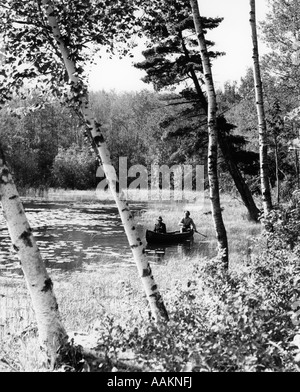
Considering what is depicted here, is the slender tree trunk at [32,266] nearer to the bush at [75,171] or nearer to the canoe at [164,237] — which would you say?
the canoe at [164,237]

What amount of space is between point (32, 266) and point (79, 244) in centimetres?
1536

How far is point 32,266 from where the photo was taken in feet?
13.6

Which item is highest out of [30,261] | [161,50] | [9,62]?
[161,50]

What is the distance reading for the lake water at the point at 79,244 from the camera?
15.5 meters

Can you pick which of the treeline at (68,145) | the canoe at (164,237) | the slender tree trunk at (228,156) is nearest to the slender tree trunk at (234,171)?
the slender tree trunk at (228,156)

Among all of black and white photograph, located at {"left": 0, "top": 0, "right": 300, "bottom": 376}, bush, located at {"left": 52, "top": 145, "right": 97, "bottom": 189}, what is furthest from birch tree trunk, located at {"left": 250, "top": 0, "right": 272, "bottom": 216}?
bush, located at {"left": 52, "top": 145, "right": 97, "bottom": 189}

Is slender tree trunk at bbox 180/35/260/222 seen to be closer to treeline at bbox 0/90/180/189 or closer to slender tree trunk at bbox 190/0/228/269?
slender tree trunk at bbox 190/0/228/269

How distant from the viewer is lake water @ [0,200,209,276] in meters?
15.5

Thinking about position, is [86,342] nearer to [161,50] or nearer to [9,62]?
[9,62]

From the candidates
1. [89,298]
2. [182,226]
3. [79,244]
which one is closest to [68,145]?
[182,226]
